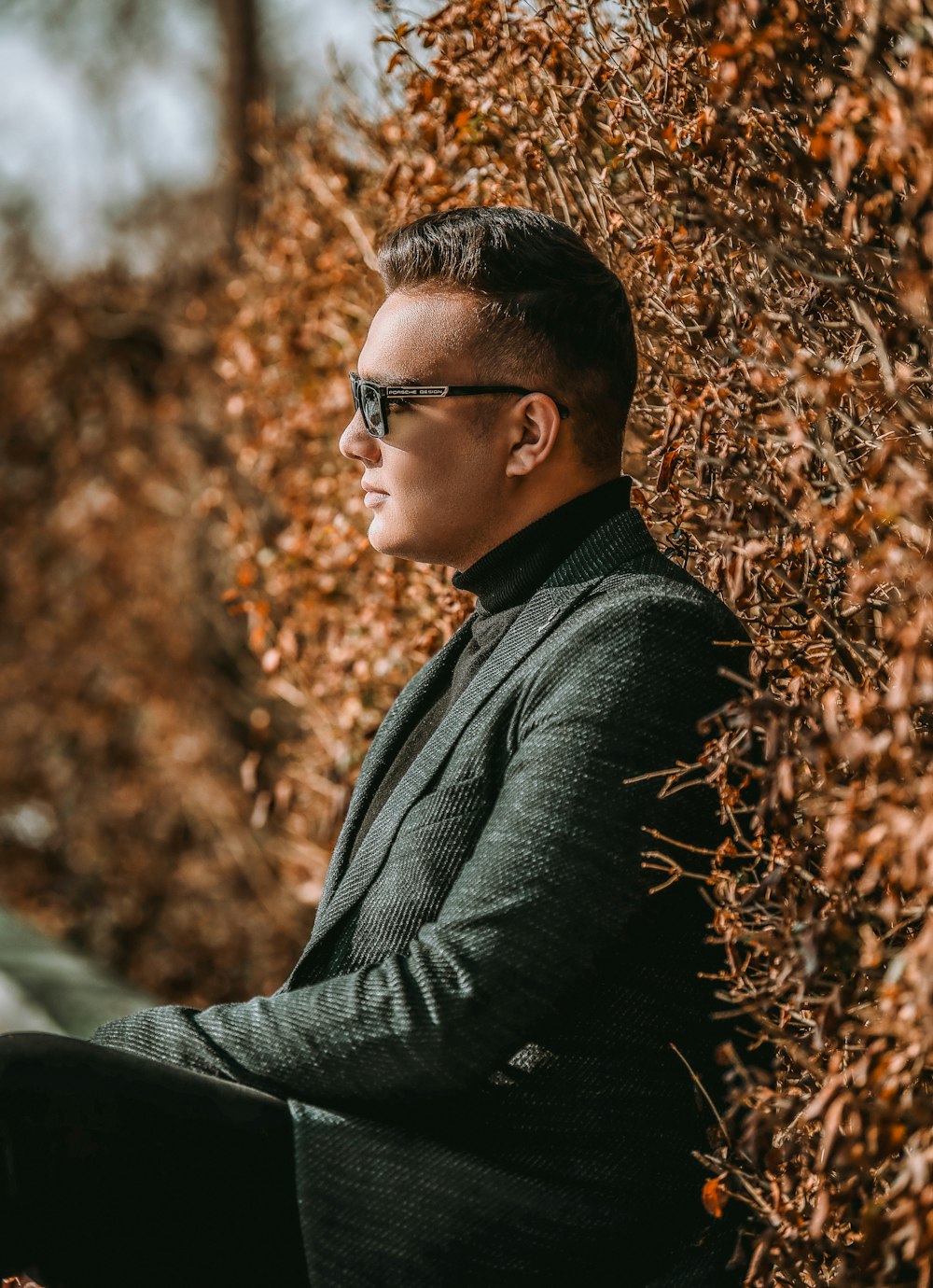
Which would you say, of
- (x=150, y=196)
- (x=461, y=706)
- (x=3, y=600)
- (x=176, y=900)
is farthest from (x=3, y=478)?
(x=461, y=706)

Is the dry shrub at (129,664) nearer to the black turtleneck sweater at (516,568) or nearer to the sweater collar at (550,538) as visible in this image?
the black turtleneck sweater at (516,568)

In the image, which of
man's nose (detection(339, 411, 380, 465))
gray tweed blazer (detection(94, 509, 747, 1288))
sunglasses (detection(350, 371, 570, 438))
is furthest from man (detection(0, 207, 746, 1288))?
man's nose (detection(339, 411, 380, 465))

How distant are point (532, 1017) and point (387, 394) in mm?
1046

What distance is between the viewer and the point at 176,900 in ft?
26.2

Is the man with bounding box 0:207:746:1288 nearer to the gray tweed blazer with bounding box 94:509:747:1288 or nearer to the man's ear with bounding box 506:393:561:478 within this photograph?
the gray tweed blazer with bounding box 94:509:747:1288

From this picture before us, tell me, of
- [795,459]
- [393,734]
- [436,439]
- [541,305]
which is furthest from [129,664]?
[795,459]

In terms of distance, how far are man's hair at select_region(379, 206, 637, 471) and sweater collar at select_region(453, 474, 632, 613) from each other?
6cm

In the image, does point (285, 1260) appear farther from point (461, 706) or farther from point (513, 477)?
point (513, 477)

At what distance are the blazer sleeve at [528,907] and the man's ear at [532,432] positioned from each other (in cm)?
38

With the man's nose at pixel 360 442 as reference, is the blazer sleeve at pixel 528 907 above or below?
below

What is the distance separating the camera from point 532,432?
2391 millimetres

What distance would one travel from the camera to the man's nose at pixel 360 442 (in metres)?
2.47

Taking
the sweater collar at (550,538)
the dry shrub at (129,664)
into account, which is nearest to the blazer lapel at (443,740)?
the sweater collar at (550,538)

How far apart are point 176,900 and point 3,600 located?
198 centimetres
